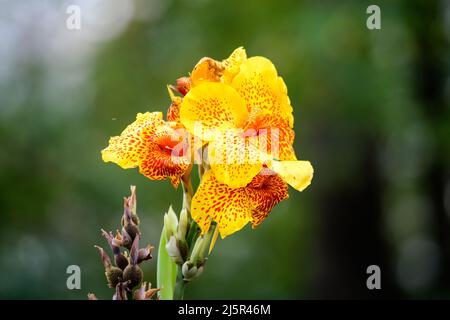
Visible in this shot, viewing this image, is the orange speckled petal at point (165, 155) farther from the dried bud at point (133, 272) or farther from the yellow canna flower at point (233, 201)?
the dried bud at point (133, 272)

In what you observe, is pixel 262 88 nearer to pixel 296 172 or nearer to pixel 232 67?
pixel 232 67

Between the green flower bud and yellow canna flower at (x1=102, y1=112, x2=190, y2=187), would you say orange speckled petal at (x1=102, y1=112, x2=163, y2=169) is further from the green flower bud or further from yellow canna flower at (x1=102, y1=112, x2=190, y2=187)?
the green flower bud

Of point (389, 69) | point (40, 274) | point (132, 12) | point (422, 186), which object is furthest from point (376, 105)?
point (132, 12)

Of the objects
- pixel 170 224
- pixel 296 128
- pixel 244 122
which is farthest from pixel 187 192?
pixel 296 128

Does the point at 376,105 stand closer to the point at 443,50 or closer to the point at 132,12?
the point at 443,50

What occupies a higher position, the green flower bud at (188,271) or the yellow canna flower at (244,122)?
the yellow canna flower at (244,122)

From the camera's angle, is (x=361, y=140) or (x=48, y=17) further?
(x=48, y=17)

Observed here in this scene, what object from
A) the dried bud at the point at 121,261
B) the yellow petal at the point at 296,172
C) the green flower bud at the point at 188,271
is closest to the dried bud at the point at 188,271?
the green flower bud at the point at 188,271
